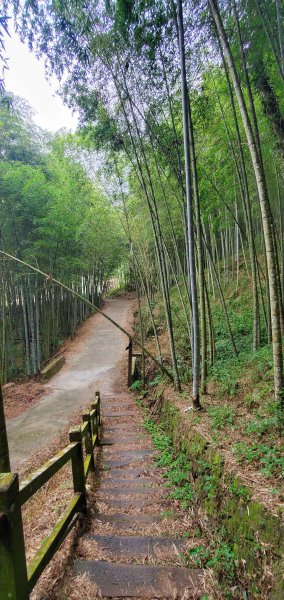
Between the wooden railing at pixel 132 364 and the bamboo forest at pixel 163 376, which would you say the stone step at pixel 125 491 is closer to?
the bamboo forest at pixel 163 376

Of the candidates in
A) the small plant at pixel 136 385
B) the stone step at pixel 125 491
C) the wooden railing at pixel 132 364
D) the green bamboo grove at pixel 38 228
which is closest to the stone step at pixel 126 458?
the stone step at pixel 125 491

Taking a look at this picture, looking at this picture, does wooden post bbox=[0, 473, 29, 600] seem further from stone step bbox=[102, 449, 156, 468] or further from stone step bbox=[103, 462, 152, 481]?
stone step bbox=[102, 449, 156, 468]

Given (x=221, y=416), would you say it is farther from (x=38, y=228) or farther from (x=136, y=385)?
(x=38, y=228)

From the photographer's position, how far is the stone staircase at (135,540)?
155 centimetres

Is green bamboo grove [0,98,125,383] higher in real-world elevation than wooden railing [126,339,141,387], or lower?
higher

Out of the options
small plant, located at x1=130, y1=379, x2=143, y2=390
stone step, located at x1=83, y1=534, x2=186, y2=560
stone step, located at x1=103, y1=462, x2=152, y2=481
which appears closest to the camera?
stone step, located at x1=83, y1=534, x2=186, y2=560

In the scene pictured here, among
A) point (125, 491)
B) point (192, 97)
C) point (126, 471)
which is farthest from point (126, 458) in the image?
point (192, 97)

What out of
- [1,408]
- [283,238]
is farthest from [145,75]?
[1,408]

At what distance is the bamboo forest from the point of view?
1.59 metres

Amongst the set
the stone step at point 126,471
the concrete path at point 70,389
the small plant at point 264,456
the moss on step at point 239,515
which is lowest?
the concrete path at point 70,389

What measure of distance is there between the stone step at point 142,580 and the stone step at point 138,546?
0.11 m

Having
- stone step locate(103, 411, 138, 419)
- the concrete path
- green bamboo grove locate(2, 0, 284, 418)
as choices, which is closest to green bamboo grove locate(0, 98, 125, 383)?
the concrete path

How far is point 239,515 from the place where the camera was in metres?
1.79

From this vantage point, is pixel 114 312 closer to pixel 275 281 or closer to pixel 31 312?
pixel 31 312
